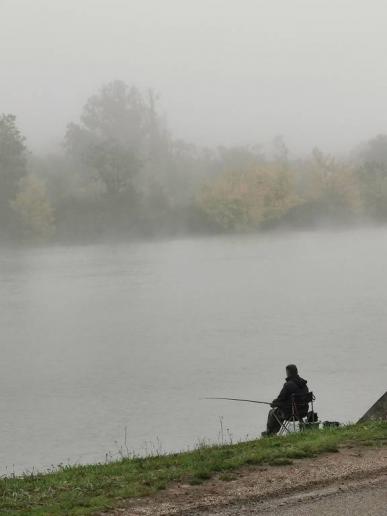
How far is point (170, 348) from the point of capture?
127 feet

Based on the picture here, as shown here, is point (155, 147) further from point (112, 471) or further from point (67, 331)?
point (112, 471)

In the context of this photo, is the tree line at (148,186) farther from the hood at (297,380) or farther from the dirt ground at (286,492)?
the dirt ground at (286,492)

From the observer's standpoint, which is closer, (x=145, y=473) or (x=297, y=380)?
(x=145, y=473)

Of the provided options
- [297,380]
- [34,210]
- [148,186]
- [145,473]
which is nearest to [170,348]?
[297,380]

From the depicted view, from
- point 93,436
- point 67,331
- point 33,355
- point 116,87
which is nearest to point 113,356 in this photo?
point 33,355

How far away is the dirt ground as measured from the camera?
842 cm

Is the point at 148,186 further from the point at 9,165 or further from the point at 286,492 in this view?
the point at 286,492

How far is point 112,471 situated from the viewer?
10484 millimetres

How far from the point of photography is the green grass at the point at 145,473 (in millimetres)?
8953

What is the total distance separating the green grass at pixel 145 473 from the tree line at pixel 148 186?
317 feet

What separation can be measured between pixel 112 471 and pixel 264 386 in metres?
18.5

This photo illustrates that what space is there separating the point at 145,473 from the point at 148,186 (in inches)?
4232

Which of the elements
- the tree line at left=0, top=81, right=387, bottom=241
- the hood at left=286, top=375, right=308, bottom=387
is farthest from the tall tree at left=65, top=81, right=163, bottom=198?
the hood at left=286, top=375, right=308, bottom=387

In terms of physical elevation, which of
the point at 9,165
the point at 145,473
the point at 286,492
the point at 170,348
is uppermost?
the point at 9,165
